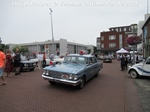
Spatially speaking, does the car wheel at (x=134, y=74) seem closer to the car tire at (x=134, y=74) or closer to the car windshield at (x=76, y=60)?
the car tire at (x=134, y=74)

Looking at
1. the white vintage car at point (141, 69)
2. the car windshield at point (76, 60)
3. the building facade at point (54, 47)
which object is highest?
the building facade at point (54, 47)

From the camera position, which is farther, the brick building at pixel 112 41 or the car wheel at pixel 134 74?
the brick building at pixel 112 41

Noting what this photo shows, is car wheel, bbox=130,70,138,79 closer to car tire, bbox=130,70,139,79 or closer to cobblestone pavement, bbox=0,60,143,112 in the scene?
car tire, bbox=130,70,139,79

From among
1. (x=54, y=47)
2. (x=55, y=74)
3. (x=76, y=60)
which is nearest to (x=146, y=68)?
(x=76, y=60)

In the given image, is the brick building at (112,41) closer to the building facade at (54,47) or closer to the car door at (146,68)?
the building facade at (54,47)

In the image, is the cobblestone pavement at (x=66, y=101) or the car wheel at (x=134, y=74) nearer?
the cobblestone pavement at (x=66, y=101)

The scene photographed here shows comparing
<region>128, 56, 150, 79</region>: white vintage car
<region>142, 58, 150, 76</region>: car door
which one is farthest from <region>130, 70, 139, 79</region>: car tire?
<region>142, 58, 150, 76</region>: car door

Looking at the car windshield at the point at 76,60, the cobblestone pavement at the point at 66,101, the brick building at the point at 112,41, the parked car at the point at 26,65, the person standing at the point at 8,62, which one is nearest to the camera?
the cobblestone pavement at the point at 66,101

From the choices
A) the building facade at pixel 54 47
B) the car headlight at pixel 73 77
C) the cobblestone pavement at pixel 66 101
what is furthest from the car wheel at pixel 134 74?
the building facade at pixel 54 47

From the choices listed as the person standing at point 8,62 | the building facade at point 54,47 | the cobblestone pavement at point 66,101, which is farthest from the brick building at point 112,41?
the cobblestone pavement at point 66,101

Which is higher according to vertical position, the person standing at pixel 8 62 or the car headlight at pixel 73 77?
the person standing at pixel 8 62

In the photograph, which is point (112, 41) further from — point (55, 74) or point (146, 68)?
point (55, 74)

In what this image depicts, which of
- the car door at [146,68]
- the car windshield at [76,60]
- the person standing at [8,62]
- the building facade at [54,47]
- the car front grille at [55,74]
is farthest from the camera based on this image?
the building facade at [54,47]

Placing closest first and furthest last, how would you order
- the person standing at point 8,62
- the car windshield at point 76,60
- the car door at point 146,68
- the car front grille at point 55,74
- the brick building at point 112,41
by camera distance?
1. the car front grille at point 55,74
2. the car windshield at point 76,60
3. the car door at point 146,68
4. the person standing at point 8,62
5. the brick building at point 112,41
